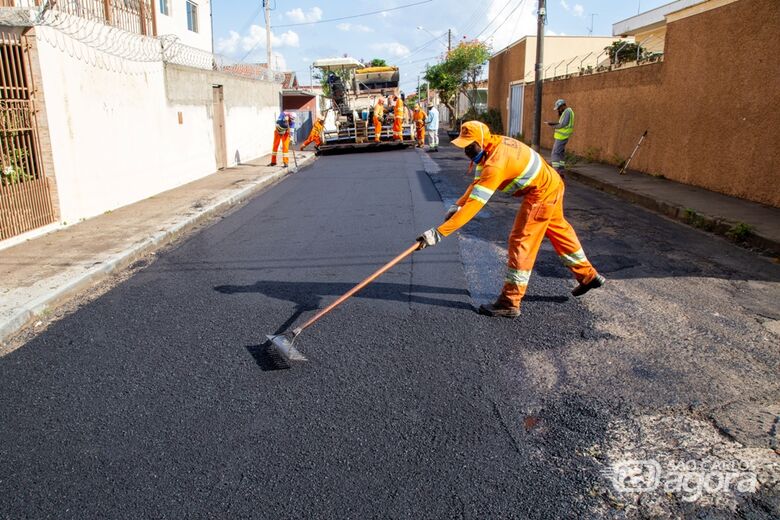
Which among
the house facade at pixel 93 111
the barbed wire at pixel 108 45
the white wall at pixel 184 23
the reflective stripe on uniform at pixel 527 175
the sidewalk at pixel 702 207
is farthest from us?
the white wall at pixel 184 23

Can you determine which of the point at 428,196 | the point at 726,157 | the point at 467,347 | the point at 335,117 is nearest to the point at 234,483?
the point at 467,347

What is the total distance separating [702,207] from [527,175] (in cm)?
547

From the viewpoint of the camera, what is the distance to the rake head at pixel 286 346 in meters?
4.05

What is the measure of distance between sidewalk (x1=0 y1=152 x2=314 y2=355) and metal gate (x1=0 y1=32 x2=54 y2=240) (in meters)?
0.32

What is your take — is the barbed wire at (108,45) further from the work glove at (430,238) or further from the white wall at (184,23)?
the work glove at (430,238)

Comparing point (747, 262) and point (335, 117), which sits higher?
point (335, 117)

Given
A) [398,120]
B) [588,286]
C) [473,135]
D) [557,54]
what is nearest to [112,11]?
[473,135]

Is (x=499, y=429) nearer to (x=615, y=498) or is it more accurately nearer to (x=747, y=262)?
(x=615, y=498)

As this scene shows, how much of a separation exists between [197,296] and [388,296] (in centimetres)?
178

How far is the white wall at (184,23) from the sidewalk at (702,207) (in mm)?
12359

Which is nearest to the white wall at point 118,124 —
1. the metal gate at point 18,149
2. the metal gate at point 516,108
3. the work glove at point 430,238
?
the metal gate at point 18,149

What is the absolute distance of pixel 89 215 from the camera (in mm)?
9219

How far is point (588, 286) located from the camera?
511 cm

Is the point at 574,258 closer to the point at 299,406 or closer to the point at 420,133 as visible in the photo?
the point at 299,406
